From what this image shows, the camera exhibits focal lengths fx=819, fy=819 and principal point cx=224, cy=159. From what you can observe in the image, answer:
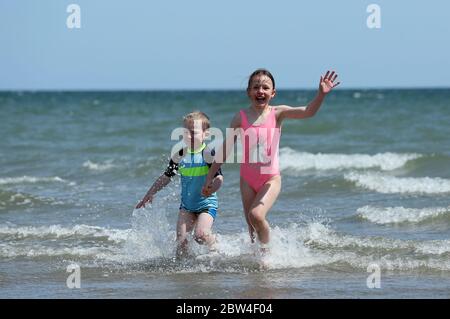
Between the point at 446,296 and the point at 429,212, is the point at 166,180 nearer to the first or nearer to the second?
the point at 446,296

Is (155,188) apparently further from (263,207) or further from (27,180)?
(27,180)

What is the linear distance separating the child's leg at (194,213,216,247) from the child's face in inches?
24.4

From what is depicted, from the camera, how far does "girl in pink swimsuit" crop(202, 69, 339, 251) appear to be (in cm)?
688

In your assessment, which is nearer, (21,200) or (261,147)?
(261,147)

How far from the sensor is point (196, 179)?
715 centimetres

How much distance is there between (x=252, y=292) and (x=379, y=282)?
1069 mm

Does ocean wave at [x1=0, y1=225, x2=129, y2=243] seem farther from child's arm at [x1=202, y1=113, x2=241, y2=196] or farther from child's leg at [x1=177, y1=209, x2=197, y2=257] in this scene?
child's arm at [x1=202, y1=113, x2=241, y2=196]

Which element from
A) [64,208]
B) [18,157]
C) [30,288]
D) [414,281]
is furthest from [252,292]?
[18,157]

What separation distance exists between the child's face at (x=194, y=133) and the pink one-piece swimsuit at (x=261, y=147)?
394 millimetres

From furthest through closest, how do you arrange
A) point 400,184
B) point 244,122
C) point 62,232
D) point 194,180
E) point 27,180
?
point 27,180 < point 400,184 < point 62,232 < point 194,180 < point 244,122

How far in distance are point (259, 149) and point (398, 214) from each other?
348 centimetres

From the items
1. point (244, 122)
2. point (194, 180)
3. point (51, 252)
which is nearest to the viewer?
point (244, 122)

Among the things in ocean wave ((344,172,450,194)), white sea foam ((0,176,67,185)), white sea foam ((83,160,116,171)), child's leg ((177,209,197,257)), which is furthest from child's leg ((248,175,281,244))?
white sea foam ((83,160,116,171))

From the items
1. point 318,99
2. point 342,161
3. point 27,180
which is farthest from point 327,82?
point 342,161
